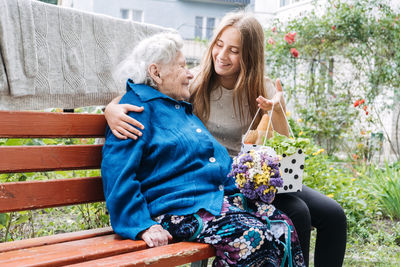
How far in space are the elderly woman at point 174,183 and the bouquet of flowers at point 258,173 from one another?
12cm

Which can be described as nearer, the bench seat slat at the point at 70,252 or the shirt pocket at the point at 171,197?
the bench seat slat at the point at 70,252

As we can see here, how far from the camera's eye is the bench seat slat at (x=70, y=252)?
5.39 feet

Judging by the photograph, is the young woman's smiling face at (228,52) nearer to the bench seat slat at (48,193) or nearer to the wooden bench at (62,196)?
the wooden bench at (62,196)

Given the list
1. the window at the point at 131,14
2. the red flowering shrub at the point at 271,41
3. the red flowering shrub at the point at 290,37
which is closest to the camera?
the red flowering shrub at the point at 290,37

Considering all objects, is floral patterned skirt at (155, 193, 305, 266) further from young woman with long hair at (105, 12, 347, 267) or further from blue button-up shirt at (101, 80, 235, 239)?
young woman with long hair at (105, 12, 347, 267)

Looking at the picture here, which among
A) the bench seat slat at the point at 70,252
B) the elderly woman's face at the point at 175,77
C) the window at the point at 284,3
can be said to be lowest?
the bench seat slat at the point at 70,252

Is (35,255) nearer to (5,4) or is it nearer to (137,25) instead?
(5,4)

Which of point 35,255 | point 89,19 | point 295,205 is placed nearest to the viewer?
point 35,255

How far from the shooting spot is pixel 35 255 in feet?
5.68

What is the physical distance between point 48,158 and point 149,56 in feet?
2.28

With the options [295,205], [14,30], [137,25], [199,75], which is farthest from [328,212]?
[14,30]

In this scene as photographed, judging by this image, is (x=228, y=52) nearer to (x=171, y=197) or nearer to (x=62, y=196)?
(x=171, y=197)

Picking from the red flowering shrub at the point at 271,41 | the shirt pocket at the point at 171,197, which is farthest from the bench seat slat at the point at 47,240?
the red flowering shrub at the point at 271,41

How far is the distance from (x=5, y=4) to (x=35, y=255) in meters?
1.09
